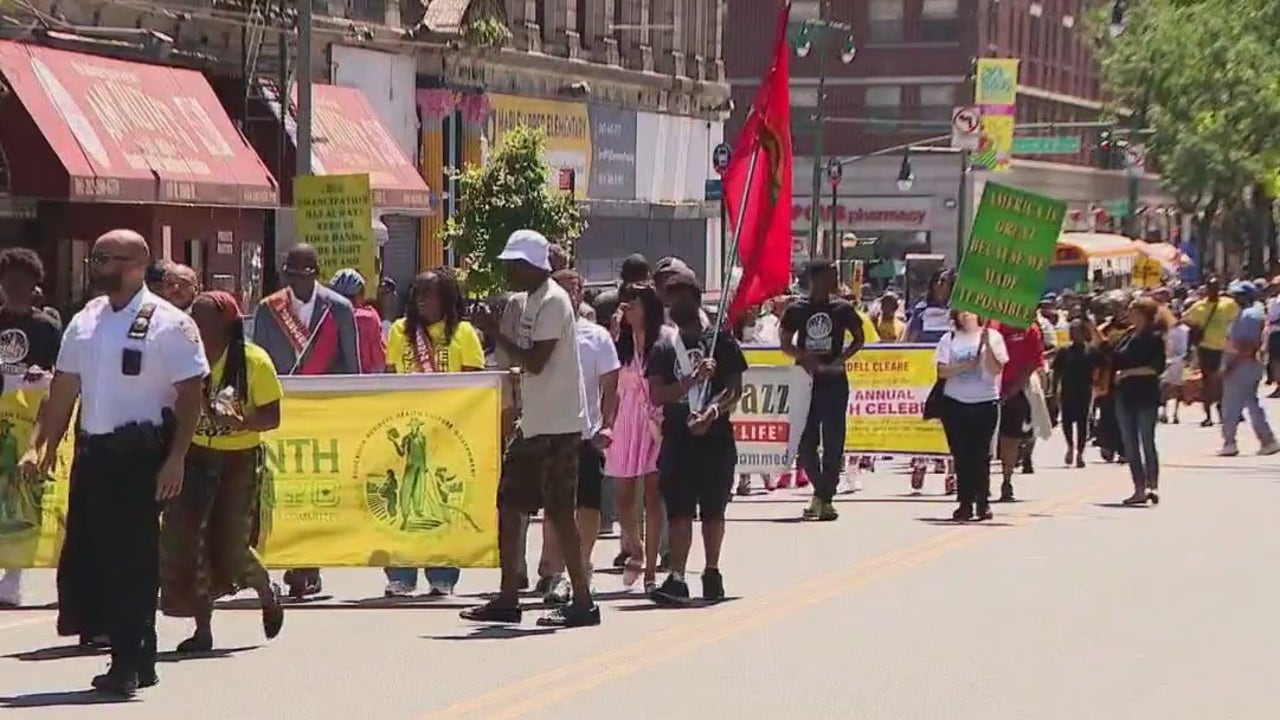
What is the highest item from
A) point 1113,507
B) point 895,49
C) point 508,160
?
Result: point 895,49

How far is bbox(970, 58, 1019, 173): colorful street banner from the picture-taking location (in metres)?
65.2

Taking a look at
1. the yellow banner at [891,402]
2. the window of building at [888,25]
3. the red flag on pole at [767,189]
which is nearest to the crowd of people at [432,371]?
the red flag on pole at [767,189]

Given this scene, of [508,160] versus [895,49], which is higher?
[895,49]

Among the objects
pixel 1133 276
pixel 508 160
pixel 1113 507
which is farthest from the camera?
pixel 1133 276

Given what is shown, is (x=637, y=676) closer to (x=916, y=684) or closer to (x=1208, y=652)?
(x=916, y=684)

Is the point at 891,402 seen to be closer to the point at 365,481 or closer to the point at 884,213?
the point at 365,481

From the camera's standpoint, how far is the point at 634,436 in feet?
46.1

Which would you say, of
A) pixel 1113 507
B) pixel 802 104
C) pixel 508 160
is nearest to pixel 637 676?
pixel 1113 507

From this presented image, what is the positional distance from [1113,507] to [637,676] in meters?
10.0

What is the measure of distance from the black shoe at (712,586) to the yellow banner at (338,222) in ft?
25.9

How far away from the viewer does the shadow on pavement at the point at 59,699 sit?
32.8 feet

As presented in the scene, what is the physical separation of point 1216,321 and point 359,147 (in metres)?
12.4

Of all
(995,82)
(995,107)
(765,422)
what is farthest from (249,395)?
(995,107)

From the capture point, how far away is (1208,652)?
11.9 metres
